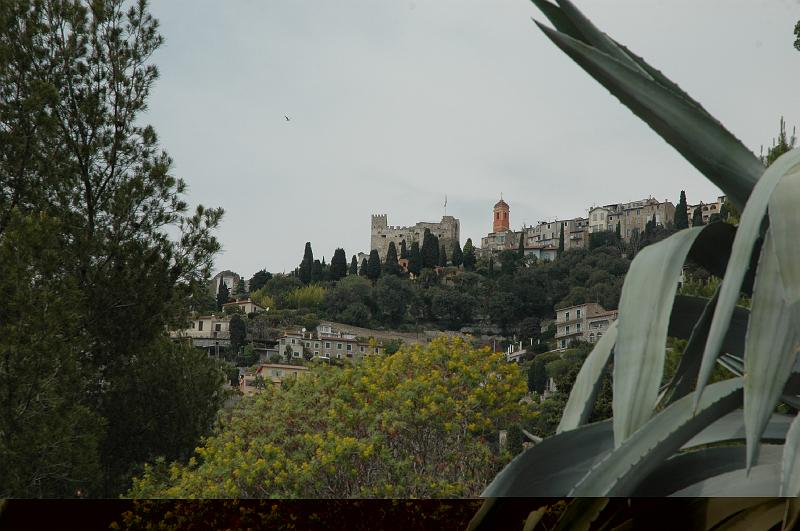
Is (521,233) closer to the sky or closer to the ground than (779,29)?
closer to the ground

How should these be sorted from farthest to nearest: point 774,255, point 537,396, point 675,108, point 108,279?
point 537,396
point 108,279
point 675,108
point 774,255

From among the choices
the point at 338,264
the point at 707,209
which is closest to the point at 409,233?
the point at 338,264

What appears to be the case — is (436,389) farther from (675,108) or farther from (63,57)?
(675,108)

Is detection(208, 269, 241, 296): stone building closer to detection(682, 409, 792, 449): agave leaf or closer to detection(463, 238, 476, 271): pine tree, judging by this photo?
detection(463, 238, 476, 271): pine tree

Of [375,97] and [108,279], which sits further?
[375,97]

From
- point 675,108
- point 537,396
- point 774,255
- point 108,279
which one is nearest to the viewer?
point 774,255

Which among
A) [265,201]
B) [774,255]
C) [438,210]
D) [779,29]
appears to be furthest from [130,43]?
[774,255]

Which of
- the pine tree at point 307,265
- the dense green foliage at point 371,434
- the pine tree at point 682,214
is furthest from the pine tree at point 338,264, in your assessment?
the pine tree at point 682,214

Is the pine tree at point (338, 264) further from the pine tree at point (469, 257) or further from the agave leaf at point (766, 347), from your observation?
the agave leaf at point (766, 347)
